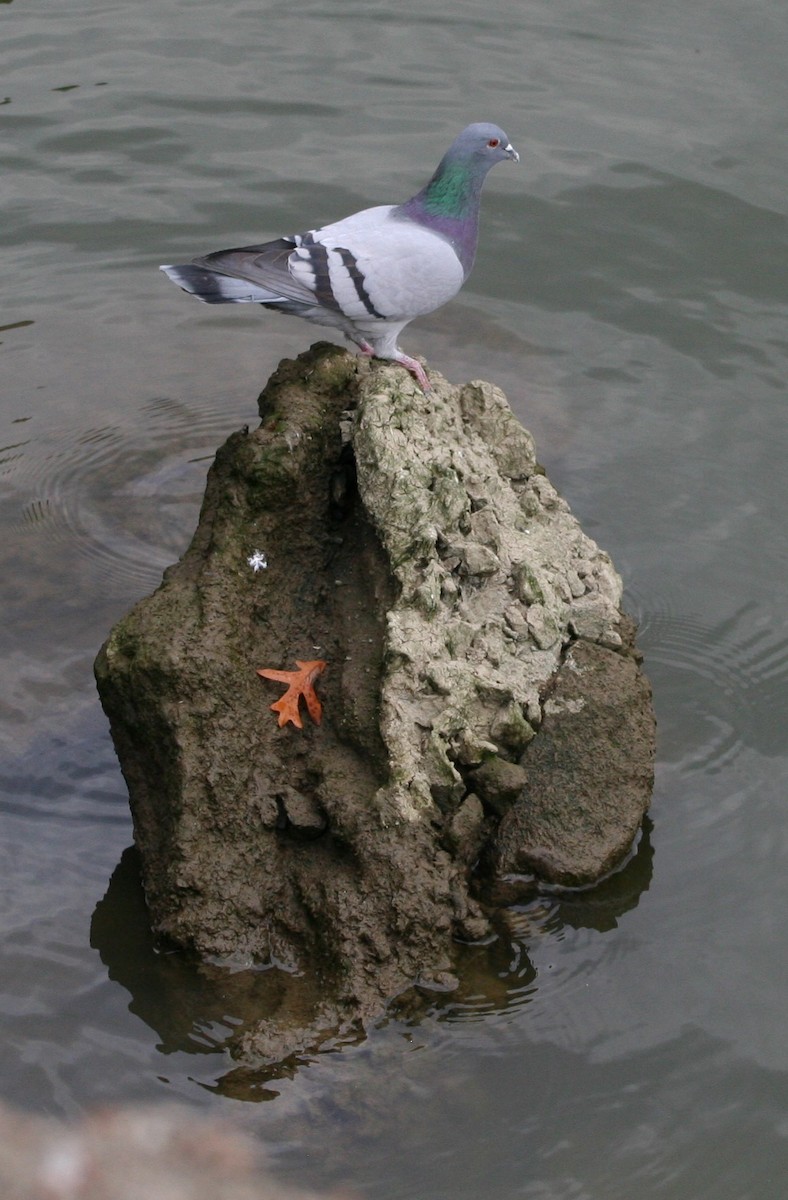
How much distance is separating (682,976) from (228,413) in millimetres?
3876

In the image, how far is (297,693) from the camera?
14.1 feet

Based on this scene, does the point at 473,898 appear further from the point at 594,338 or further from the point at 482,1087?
the point at 594,338

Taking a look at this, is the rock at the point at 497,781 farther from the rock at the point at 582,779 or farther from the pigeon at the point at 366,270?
the pigeon at the point at 366,270

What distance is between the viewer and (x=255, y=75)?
9852mm

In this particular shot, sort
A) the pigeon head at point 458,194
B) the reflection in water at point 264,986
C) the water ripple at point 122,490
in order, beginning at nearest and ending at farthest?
the reflection in water at point 264,986
the pigeon head at point 458,194
the water ripple at point 122,490

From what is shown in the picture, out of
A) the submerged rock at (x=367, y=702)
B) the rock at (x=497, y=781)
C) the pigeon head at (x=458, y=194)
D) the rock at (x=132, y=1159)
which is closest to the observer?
the rock at (x=132, y=1159)

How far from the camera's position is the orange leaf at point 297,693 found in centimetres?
424

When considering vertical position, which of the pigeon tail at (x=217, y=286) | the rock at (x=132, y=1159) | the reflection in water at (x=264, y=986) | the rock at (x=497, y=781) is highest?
the pigeon tail at (x=217, y=286)

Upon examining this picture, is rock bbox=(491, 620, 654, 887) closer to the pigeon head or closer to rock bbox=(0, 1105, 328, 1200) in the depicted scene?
rock bbox=(0, 1105, 328, 1200)

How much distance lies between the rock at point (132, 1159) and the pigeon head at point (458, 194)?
10.4 ft

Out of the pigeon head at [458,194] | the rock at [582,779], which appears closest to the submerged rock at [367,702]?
the rock at [582,779]

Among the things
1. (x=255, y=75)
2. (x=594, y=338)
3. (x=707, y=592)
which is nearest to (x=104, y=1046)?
(x=707, y=592)

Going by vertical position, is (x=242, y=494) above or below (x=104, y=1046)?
above

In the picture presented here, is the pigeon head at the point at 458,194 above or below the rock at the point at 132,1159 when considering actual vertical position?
above
